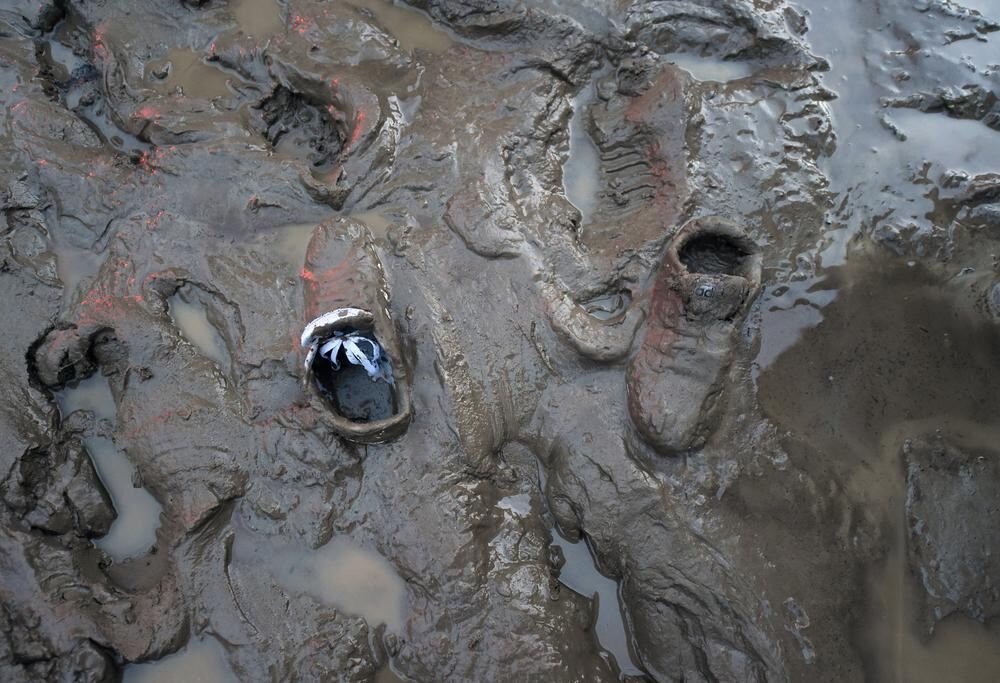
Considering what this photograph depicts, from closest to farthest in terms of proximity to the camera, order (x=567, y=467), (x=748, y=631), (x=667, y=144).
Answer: (x=748, y=631)
(x=567, y=467)
(x=667, y=144)

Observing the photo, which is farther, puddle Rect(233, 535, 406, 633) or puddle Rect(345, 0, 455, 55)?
puddle Rect(345, 0, 455, 55)

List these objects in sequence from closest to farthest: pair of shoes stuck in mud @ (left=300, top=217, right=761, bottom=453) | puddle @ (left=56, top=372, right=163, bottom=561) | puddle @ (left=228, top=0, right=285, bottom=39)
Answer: pair of shoes stuck in mud @ (left=300, top=217, right=761, bottom=453), puddle @ (left=56, top=372, right=163, bottom=561), puddle @ (left=228, top=0, right=285, bottom=39)

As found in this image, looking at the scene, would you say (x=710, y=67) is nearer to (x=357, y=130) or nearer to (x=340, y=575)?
(x=357, y=130)

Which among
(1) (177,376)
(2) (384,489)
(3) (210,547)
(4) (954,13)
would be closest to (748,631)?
(2) (384,489)

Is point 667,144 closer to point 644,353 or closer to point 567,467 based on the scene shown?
point 644,353

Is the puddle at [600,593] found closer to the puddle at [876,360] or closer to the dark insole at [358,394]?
the dark insole at [358,394]

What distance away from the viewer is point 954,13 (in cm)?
414

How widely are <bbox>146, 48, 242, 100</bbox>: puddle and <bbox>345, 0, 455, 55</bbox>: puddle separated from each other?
1002 millimetres

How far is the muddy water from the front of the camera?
3115mm

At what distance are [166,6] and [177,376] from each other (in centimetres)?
263

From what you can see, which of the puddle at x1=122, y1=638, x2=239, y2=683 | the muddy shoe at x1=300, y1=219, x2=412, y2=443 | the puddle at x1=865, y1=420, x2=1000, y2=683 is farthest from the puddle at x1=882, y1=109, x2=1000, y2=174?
the puddle at x1=122, y1=638, x2=239, y2=683

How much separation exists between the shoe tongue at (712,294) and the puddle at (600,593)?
128 centimetres

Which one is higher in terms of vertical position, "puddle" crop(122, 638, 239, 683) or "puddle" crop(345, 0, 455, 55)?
"puddle" crop(345, 0, 455, 55)

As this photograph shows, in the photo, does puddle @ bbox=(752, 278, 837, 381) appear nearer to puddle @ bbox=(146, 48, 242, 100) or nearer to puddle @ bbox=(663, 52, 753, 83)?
puddle @ bbox=(663, 52, 753, 83)
